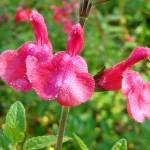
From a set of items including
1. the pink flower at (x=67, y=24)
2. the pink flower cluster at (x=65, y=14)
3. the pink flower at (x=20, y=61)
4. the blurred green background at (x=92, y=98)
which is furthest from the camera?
the pink flower cluster at (x=65, y=14)

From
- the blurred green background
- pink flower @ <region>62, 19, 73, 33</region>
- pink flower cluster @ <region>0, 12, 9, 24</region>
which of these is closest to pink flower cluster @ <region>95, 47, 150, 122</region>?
the blurred green background

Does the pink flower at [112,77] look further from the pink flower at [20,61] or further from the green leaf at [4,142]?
the green leaf at [4,142]

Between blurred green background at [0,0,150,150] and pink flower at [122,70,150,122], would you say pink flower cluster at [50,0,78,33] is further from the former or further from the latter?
pink flower at [122,70,150,122]

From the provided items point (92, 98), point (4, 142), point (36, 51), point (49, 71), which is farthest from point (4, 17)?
point (49, 71)

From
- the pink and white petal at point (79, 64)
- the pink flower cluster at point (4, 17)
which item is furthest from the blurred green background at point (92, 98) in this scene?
the pink and white petal at point (79, 64)

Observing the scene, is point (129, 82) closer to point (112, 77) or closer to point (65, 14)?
point (112, 77)

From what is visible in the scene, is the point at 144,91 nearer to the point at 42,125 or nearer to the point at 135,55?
the point at 135,55

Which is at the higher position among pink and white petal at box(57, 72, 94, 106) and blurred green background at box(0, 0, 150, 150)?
pink and white petal at box(57, 72, 94, 106)
